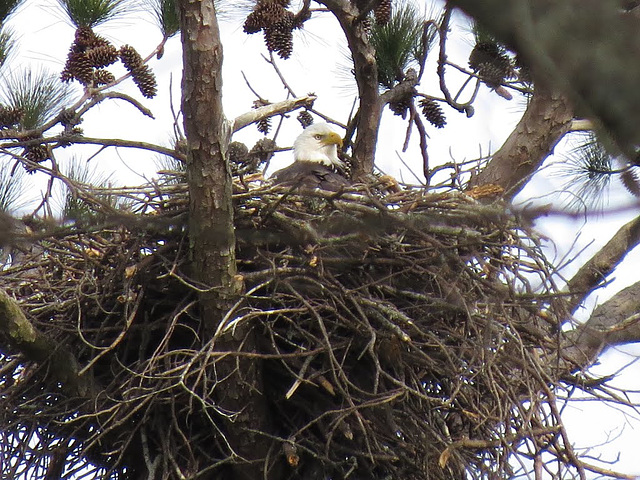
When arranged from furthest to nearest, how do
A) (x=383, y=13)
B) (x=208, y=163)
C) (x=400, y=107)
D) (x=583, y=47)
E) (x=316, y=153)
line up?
(x=316, y=153)
(x=400, y=107)
(x=383, y=13)
(x=208, y=163)
(x=583, y=47)

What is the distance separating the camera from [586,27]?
87 centimetres

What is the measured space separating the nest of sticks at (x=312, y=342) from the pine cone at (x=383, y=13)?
1460mm

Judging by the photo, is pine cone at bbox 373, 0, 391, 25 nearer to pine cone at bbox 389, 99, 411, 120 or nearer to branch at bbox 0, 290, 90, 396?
pine cone at bbox 389, 99, 411, 120

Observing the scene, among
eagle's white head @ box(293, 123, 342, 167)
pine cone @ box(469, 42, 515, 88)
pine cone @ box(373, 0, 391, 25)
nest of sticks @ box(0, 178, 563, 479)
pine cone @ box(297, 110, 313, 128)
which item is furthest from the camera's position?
pine cone @ box(297, 110, 313, 128)

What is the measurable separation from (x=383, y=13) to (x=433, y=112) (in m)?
0.56

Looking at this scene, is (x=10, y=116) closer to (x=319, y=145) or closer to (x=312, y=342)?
(x=319, y=145)

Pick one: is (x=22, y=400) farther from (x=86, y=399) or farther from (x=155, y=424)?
(x=155, y=424)

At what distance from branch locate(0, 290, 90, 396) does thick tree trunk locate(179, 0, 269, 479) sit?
18.3 inches

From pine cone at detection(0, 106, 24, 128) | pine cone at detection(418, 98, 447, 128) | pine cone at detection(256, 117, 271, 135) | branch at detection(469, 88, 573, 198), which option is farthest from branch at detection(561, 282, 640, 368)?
pine cone at detection(0, 106, 24, 128)

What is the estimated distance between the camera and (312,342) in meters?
2.99

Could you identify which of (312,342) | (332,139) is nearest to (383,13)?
(332,139)

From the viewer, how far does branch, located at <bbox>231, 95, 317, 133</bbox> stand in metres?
3.84

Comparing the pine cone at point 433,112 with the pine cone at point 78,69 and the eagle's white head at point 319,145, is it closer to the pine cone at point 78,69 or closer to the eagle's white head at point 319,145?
the eagle's white head at point 319,145

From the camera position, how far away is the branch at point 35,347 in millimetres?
2650
